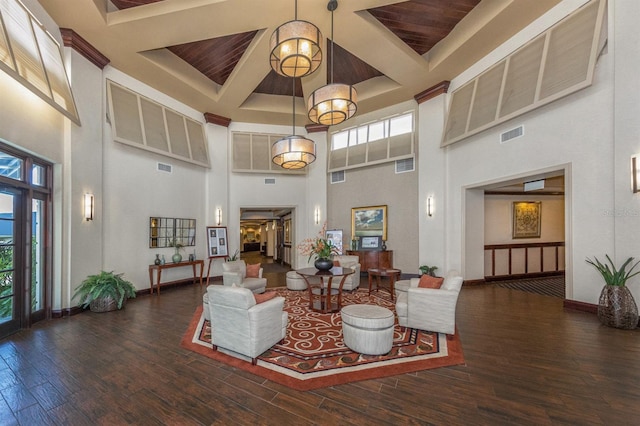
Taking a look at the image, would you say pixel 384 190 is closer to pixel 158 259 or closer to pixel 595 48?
pixel 595 48

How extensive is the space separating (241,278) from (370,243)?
4240mm

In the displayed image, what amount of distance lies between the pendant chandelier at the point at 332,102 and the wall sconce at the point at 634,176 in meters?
4.34

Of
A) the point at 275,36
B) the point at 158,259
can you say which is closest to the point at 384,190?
the point at 275,36

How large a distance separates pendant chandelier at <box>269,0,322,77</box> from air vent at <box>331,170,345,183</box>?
532 centimetres

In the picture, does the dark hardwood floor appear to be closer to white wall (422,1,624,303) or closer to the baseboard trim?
→ the baseboard trim

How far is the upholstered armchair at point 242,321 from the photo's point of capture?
327 cm

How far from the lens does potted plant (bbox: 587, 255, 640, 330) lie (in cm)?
415

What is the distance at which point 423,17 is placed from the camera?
5.72 meters

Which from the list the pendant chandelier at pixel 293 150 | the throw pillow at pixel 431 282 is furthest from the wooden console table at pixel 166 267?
the throw pillow at pixel 431 282

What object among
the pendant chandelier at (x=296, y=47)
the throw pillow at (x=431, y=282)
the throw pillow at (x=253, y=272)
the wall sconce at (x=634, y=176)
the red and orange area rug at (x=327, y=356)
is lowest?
the red and orange area rug at (x=327, y=356)

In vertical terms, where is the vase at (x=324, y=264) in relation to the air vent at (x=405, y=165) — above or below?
below

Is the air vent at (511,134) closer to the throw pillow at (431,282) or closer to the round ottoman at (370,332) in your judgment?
the throw pillow at (431,282)

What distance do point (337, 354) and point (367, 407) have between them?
1.03 m

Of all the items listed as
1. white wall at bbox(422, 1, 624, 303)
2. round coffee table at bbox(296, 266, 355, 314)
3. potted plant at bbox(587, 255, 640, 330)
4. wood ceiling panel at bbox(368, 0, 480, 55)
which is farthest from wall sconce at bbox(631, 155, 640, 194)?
round coffee table at bbox(296, 266, 355, 314)
